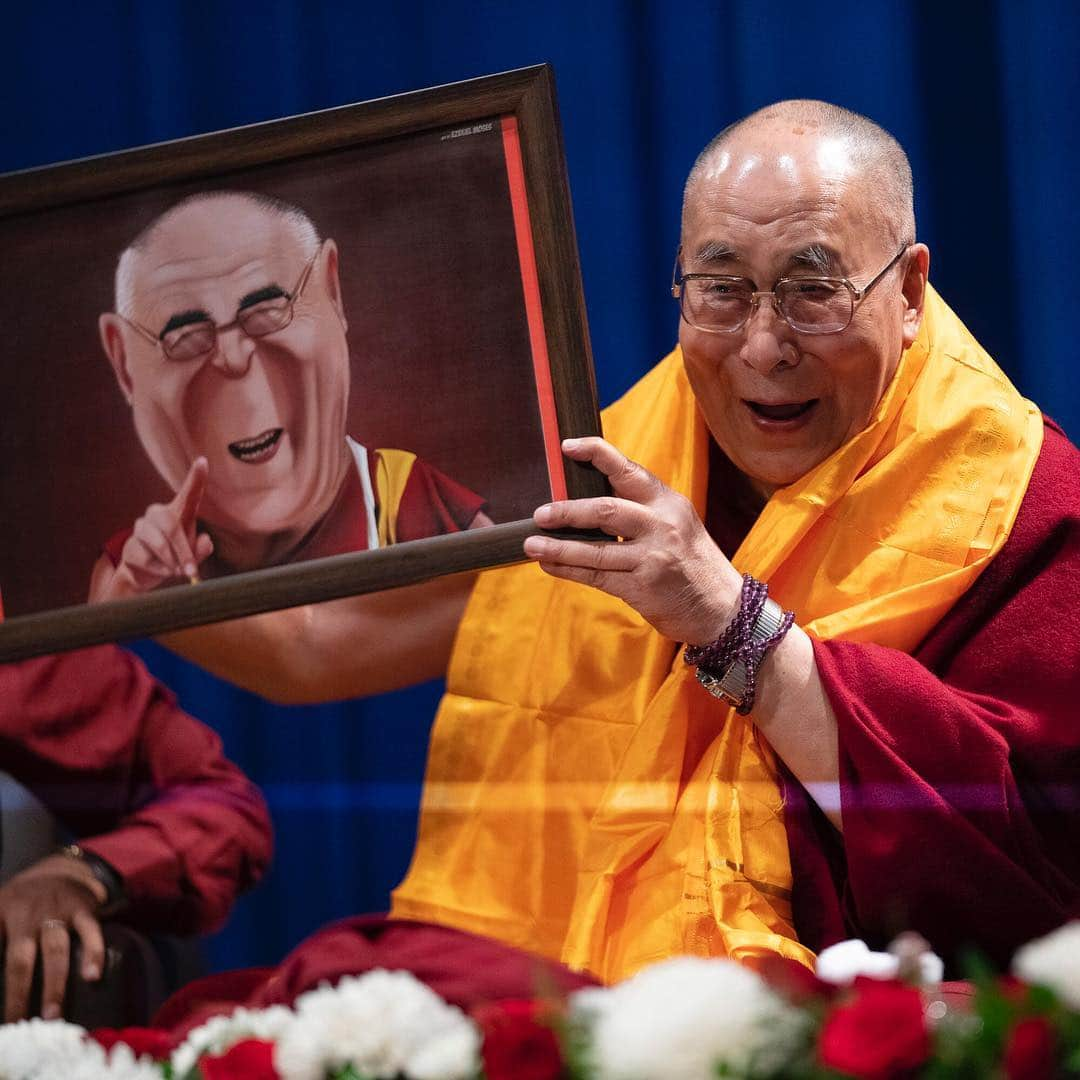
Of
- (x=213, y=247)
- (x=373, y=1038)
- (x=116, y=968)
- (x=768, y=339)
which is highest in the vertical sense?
(x=213, y=247)

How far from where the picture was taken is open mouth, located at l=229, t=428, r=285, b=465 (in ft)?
5.75

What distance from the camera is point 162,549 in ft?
5.73

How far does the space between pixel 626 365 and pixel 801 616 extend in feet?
2.30

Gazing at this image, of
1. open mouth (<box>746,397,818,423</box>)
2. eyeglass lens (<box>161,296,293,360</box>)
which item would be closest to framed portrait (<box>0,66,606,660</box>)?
eyeglass lens (<box>161,296,293,360</box>)

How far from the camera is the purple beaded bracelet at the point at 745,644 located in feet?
5.33

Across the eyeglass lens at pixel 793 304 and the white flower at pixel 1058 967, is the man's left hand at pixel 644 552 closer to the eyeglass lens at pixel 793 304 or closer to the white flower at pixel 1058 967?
the eyeglass lens at pixel 793 304

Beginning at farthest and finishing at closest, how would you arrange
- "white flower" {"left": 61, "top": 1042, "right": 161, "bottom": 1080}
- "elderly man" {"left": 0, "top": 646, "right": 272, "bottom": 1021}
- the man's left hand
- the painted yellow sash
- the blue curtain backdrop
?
the blue curtain backdrop
"elderly man" {"left": 0, "top": 646, "right": 272, "bottom": 1021}
the painted yellow sash
the man's left hand
"white flower" {"left": 61, "top": 1042, "right": 161, "bottom": 1080}

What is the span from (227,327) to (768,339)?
1.89ft

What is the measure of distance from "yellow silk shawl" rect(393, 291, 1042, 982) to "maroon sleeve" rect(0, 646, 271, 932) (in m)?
0.26

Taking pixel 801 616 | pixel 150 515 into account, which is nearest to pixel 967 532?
pixel 801 616

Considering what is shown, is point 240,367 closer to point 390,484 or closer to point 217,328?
point 217,328

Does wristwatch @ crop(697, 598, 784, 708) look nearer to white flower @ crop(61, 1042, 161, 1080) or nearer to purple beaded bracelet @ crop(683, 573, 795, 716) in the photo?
purple beaded bracelet @ crop(683, 573, 795, 716)

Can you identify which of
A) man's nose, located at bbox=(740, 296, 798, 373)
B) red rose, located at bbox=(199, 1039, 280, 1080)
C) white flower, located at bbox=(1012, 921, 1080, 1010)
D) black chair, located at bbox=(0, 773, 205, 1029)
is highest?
man's nose, located at bbox=(740, 296, 798, 373)

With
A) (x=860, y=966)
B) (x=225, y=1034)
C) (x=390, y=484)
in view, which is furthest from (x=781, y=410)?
(x=225, y=1034)
